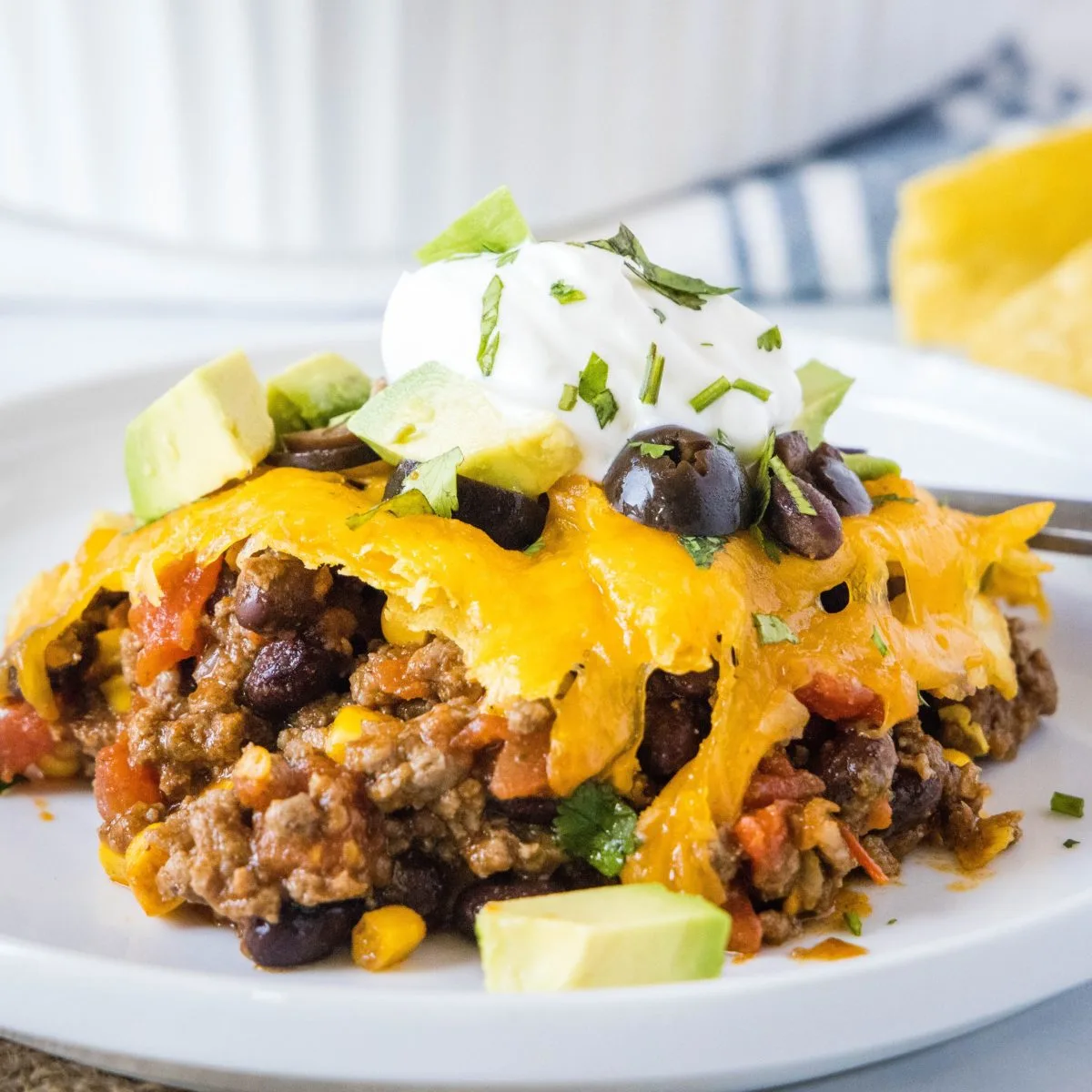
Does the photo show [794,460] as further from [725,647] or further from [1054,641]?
[1054,641]

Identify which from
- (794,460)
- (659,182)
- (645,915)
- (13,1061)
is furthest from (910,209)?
(13,1061)

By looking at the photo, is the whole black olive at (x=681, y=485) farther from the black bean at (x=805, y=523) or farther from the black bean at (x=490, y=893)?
the black bean at (x=490, y=893)

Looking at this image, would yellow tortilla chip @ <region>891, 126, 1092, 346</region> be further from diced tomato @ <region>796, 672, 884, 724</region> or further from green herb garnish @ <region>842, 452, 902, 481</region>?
diced tomato @ <region>796, 672, 884, 724</region>

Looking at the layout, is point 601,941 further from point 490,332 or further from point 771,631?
point 490,332

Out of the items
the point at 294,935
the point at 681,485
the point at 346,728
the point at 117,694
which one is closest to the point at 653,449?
the point at 681,485

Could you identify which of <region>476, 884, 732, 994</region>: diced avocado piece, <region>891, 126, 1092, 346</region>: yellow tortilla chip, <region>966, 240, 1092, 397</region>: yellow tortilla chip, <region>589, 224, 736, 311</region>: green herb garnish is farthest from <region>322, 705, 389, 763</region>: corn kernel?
<region>891, 126, 1092, 346</region>: yellow tortilla chip

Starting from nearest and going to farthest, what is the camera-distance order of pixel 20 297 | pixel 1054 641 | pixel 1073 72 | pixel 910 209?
pixel 1054 641, pixel 910 209, pixel 20 297, pixel 1073 72
